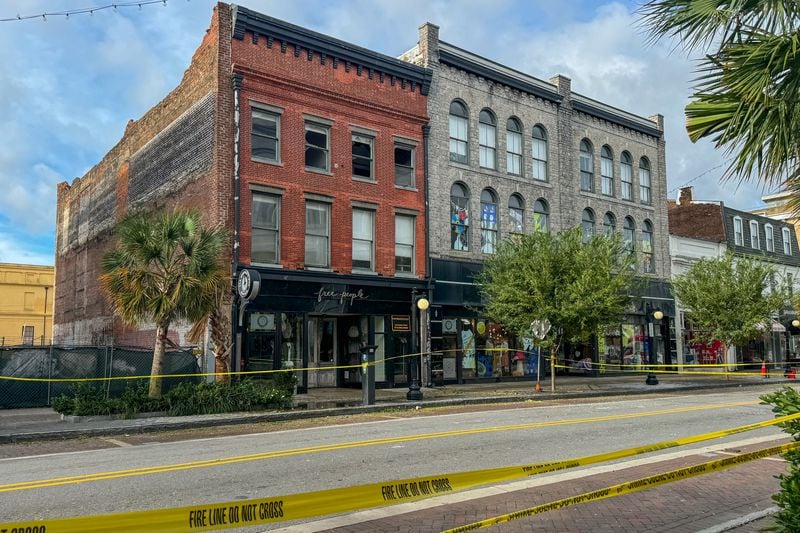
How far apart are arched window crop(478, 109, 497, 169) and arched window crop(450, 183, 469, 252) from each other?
1669 mm

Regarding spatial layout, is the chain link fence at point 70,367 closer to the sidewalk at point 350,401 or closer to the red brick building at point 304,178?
the sidewalk at point 350,401

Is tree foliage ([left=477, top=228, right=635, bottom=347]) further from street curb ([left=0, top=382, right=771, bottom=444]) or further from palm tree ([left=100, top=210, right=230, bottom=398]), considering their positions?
palm tree ([left=100, top=210, right=230, bottom=398])

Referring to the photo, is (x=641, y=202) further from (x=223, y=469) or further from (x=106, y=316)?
(x=223, y=469)

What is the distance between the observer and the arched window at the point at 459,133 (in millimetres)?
26266

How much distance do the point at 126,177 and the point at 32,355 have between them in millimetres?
11526

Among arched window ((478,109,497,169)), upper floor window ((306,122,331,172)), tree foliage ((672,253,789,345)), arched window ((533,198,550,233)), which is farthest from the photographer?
tree foliage ((672,253,789,345))

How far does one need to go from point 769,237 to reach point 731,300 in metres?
16.1

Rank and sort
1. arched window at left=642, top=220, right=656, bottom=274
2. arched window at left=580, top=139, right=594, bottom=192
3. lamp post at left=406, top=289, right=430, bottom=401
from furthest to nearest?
arched window at left=642, top=220, right=656, bottom=274
arched window at left=580, top=139, right=594, bottom=192
lamp post at left=406, top=289, right=430, bottom=401

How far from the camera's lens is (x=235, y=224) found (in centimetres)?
2019

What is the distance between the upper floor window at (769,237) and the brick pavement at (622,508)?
39.1 meters

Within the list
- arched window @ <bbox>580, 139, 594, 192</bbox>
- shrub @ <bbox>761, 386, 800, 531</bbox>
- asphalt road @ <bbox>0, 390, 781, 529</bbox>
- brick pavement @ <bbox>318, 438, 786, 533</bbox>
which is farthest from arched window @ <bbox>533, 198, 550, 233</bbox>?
shrub @ <bbox>761, 386, 800, 531</bbox>

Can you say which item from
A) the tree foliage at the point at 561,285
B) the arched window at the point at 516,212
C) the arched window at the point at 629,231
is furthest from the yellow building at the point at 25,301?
the tree foliage at the point at 561,285

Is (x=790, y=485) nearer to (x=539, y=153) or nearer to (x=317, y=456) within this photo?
(x=317, y=456)

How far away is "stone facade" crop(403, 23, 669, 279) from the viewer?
25.6 metres
